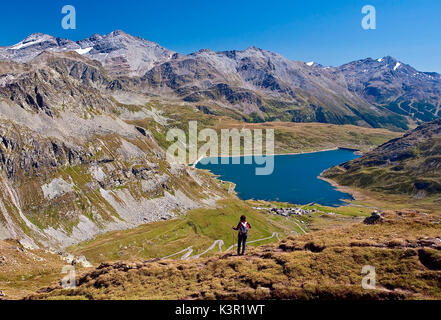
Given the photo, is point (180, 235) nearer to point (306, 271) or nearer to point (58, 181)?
point (58, 181)

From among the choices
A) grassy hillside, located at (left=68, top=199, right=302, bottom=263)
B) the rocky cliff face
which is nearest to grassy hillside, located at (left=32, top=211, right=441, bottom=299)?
grassy hillside, located at (left=68, top=199, right=302, bottom=263)

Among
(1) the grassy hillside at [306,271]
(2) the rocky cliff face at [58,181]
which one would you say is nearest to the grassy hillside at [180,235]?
(2) the rocky cliff face at [58,181]

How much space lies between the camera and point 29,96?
18275 centimetres

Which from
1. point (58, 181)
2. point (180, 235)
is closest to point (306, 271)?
point (180, 235)

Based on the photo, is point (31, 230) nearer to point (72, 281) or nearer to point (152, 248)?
point (152, 248)

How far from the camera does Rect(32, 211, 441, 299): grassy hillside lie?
942 inches

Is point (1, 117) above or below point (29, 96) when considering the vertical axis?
below

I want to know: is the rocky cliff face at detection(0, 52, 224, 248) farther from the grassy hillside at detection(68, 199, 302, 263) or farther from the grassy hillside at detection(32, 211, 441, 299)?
the grassy hillside at detection(32, 211, 441, 299)

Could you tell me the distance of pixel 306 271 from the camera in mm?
27469

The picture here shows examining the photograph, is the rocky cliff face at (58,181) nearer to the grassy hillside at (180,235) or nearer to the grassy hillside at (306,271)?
the grassy hillside at (180,235)

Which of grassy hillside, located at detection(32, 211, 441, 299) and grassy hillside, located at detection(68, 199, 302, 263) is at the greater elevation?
grassy hillside, located at detection(32, 211, 441, 299)

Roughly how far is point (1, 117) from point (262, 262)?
584ft

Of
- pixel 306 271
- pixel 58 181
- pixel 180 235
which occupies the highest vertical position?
Answer: pixel 58 181
